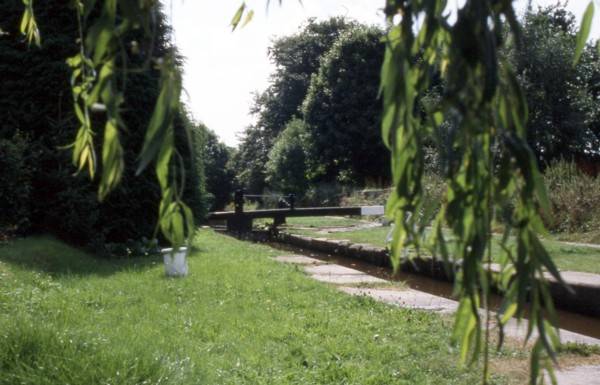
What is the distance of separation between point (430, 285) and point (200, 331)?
4718 mm

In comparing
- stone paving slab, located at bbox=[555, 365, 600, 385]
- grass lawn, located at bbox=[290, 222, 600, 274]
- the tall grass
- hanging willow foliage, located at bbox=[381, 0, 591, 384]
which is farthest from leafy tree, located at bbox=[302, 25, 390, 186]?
hanging willow foliage, located at bbox=[381, 0, 591, 384]

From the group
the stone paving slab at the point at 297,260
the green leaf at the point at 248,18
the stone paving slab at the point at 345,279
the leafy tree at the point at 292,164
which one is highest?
the leafy tree at the point at 292,164

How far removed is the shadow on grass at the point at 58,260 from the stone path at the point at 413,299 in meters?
2.09

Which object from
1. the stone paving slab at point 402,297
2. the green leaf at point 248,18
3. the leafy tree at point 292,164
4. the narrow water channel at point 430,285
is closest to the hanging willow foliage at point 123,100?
the green leaf at point 248,18

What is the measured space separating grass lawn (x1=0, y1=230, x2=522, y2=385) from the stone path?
42 cm

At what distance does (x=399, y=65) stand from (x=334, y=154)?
26533 millimetres

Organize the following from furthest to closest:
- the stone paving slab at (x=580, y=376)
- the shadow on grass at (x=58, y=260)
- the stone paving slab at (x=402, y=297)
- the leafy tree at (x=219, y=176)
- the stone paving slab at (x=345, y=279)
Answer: the leafy tree at (x=219, y=176) → the stone paving slab at (x=345, y=279) → the shadow on grass at (x=58, y=260) → the stone paving slab at (x=402, y=297) → the stone paving slab at (x=580, y=376)

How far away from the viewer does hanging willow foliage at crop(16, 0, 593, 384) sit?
1.09m

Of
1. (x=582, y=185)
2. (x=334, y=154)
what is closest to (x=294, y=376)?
(x=582, y=185)

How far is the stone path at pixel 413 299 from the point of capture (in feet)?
11.9

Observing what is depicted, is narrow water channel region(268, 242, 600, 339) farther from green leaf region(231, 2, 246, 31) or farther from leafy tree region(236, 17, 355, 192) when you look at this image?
leafy tree region(236, 17, 355, 192)

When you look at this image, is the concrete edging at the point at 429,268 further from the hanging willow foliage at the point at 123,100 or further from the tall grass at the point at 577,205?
the tall grass at the point at 577,205

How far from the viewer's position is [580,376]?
3600 mm

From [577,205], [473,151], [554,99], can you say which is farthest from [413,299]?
[554,99]
